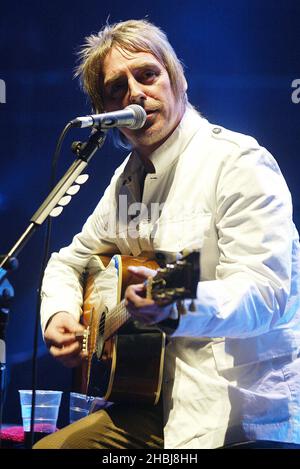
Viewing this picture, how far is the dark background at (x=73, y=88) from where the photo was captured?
368 cm

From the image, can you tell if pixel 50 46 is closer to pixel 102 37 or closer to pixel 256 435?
pixel 102 37

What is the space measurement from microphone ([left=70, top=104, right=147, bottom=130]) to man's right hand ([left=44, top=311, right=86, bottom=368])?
2.77 ft

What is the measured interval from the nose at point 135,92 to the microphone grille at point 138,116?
16 centimetres

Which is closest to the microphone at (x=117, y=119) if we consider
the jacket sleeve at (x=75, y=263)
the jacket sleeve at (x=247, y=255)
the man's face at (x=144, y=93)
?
the man's face at (x=144, y=93)

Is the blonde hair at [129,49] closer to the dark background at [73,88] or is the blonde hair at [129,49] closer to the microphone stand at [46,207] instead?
the microphone stand at [46,207]

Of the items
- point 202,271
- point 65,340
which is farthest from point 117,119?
point 65,340

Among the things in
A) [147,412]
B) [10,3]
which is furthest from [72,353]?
[10,3]

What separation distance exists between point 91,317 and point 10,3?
2281 mm

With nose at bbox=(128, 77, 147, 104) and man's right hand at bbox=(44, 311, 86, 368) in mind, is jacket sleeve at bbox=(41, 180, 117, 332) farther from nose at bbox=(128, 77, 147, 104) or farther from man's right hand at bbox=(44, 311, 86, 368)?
nose at bbox=(128, 77, 147, 104)

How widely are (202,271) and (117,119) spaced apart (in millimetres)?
593

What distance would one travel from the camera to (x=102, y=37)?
9.44 ft

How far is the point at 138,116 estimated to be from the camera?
2373 millimetres

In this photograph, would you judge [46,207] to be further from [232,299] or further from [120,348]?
[232,299]

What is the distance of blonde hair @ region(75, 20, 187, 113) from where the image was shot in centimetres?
275
